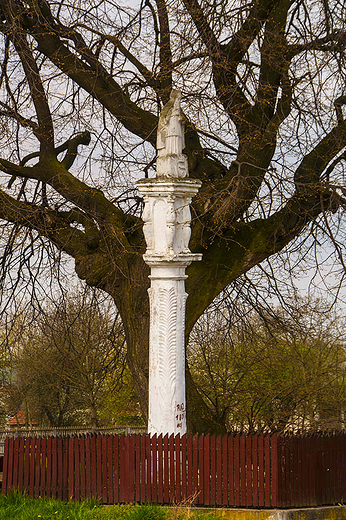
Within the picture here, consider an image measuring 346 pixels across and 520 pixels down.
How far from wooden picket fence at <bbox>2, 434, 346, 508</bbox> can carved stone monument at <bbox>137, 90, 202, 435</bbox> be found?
0.64 meters

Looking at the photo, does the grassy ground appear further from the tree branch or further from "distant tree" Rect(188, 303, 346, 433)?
"distant tree" Rect(188, 303, 346, 433)

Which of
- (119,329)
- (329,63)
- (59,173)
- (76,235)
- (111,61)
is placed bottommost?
(119,329)

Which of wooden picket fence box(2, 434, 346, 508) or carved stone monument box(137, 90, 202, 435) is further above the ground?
carved stone monument box(137, 90, 202, 435)

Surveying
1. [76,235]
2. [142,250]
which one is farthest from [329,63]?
[76,235]

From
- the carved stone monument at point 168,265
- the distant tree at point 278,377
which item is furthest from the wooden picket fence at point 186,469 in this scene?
the distant tree at point 278,377

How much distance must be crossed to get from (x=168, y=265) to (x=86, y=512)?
11.6 feet

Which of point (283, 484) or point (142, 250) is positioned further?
point (142, 250)

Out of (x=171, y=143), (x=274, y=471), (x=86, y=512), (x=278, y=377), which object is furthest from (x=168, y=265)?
(x=278, y=377)

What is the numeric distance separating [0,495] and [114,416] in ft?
71.9

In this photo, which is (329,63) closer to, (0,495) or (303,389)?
(0,495)

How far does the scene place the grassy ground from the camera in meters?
9.02

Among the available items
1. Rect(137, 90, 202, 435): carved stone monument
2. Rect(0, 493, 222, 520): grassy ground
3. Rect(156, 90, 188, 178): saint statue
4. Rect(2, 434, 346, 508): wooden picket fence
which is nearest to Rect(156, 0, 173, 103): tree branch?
Rect(156, 90, 188, 178): saint statue

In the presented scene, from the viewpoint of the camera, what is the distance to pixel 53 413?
33250 mm

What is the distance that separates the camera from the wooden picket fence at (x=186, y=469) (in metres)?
9.62
